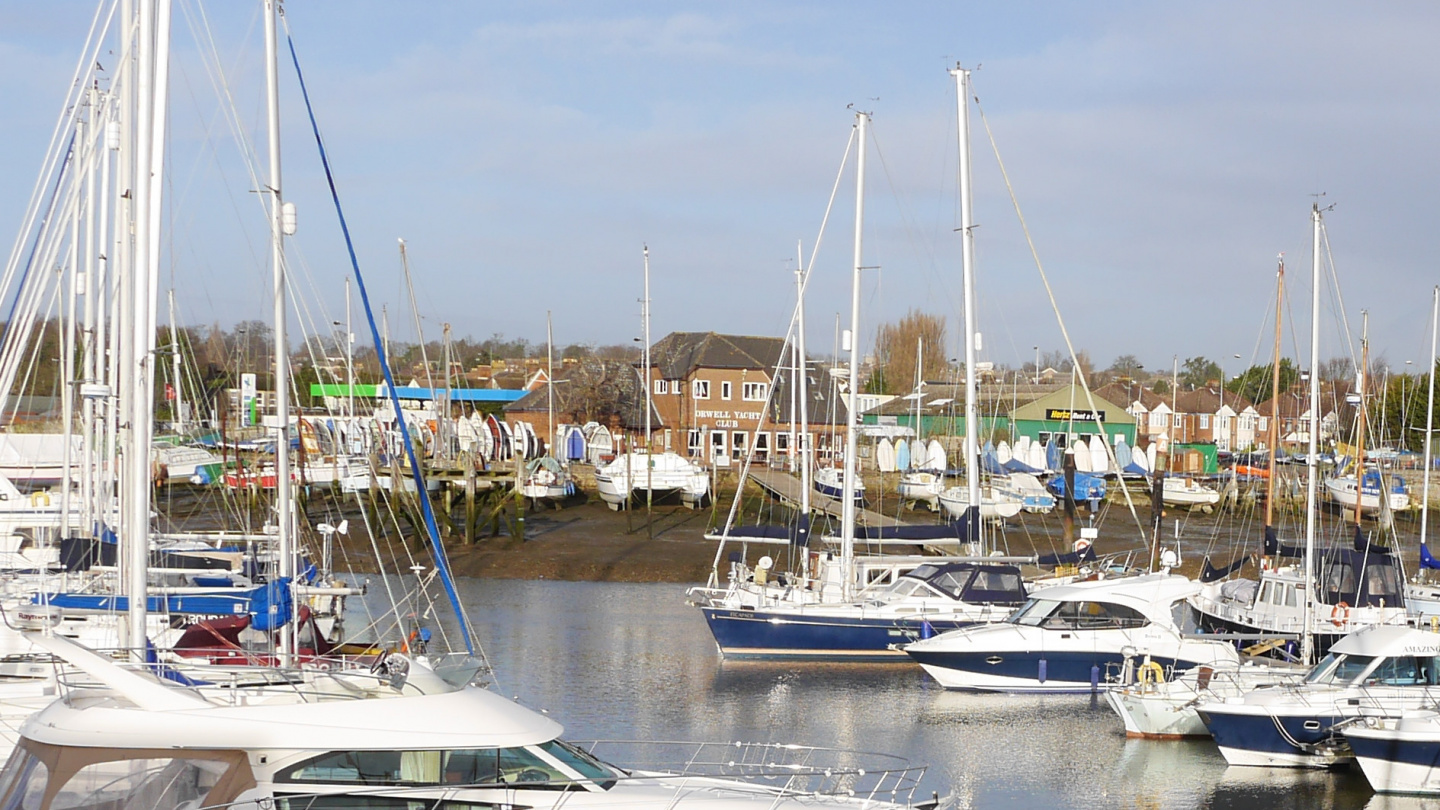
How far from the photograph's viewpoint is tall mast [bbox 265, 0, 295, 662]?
19.9 m

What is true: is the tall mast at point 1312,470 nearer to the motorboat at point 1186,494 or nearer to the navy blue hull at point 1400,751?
the navy blue hull at point 1400,751

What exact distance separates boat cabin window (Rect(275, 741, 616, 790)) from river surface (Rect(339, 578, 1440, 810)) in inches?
384

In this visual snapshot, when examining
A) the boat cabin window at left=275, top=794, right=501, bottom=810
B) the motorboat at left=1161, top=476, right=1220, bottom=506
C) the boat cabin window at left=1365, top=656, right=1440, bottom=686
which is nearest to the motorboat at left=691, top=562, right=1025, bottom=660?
the boat cabin window at left=1365, top=656, right=1440, bottom=686

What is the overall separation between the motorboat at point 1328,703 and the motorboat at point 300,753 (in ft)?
38.9

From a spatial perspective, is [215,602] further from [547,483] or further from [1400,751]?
[547,483]

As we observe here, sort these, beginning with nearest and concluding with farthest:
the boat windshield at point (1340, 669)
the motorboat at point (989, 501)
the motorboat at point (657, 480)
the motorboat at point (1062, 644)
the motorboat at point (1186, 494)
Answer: the boat windshield at point (1340, 669), the motorboat at point (1062, 644), the motorboat at point (989, 501), the motorboat at point (657, 480), the motorboat at point (1186, 494)

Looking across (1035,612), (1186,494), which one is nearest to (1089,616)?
(1035,612)

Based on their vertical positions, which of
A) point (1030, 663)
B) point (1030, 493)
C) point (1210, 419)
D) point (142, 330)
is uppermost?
point (142, 330)

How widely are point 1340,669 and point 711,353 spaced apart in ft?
190

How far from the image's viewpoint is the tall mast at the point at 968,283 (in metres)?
31.4

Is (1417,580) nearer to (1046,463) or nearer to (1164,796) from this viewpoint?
(1164,796)

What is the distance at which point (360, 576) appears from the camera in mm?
42594

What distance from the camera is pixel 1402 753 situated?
18594 mm

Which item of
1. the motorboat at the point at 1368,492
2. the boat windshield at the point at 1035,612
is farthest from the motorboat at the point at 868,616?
the motorboat at the point at 1368,492
